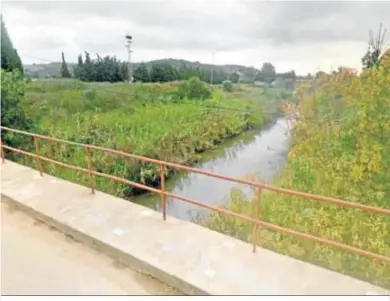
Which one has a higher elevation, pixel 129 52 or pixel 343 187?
pixel 129 52

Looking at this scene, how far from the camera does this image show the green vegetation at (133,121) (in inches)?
399

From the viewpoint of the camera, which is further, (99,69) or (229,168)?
(99,69)

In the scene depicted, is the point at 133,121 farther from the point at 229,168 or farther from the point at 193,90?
the point at 193,90

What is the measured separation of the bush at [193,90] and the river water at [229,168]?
17.6 ft

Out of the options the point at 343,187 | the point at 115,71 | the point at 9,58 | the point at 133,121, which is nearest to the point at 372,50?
the point at 343,187

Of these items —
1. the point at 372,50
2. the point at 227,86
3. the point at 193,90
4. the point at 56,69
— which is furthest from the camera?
the point at 227,86

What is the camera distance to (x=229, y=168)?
14359 millimetres

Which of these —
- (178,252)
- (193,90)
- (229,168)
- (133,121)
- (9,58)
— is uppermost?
(9,58)

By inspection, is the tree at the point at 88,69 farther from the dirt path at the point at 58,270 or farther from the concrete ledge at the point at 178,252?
the dirt path at the point at 58,270

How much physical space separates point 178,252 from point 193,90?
23.8 metres

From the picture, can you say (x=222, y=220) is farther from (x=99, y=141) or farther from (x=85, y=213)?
(x=99, y=141)

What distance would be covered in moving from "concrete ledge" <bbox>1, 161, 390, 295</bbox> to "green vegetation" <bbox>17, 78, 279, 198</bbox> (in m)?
4.80

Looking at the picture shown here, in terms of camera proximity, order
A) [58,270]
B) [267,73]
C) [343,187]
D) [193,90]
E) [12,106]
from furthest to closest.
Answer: [193,90], [267,73], [12,106], [343,187], [58,270]

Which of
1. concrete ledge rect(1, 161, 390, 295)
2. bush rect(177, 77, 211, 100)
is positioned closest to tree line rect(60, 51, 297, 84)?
bush rect(177, 77, 211, 100)
